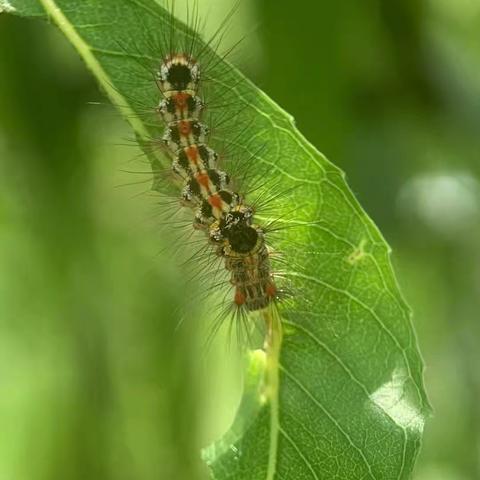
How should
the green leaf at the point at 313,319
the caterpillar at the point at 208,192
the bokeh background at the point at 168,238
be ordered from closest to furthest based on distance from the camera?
the green leaf at the point at 313,319, the caterpillar at the point at 208,192, the bokeh background at the point at 168,238

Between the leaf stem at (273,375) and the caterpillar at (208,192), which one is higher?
the caterpillar at (208,192)

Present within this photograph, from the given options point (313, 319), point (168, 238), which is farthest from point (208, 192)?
point (168, 238)

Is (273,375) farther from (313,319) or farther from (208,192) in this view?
(208,192)

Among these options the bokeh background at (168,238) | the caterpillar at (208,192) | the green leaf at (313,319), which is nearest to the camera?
the green leaf at (313,319)

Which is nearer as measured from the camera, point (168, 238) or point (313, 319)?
point (313, 319)

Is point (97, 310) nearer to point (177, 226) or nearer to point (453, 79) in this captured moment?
point (177, 226)

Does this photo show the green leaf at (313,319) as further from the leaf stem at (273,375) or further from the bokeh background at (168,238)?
the bokeh background at (168,238)

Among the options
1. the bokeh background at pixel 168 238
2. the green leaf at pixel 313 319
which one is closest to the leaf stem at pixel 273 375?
the green leaf at pixel 313 319

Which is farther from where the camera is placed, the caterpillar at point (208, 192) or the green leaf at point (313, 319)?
the caterpillar at point (208, 192)
